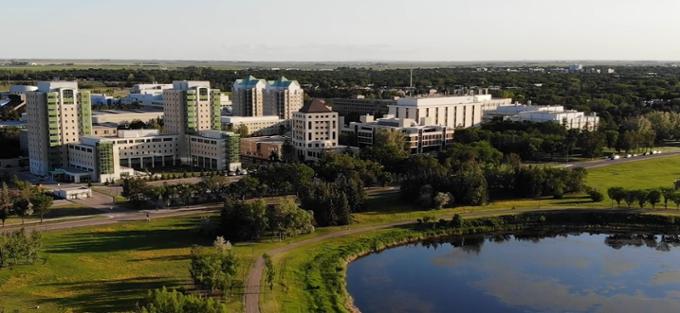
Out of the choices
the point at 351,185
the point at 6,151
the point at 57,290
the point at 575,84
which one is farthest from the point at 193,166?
the point at 575,84

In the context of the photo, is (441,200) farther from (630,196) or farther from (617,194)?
(630,196)

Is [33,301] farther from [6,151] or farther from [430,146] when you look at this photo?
[430,146]

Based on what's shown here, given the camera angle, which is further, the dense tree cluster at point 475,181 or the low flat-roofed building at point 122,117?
the low flat-roofed building at point 122,117

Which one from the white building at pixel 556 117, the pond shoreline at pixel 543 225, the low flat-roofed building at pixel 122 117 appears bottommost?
the pond shoreline at pixel 543 225

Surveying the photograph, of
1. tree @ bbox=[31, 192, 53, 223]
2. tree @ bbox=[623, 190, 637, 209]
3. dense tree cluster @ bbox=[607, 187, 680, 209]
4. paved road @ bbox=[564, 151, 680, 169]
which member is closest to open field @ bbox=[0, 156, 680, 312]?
dense tree cluster @ bbox=[607, 187, 680, 209]

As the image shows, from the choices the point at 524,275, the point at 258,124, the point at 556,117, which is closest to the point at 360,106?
the point at 258,124

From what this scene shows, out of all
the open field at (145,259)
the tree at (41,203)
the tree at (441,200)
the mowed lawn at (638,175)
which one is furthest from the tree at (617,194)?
the tree at (41,203)

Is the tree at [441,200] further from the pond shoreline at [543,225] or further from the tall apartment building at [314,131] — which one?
the tall apartment building at [314,131]

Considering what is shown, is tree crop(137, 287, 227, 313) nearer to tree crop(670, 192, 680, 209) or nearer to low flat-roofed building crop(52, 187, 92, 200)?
low flat-roofed building crop(52, 187, 92, 200)
